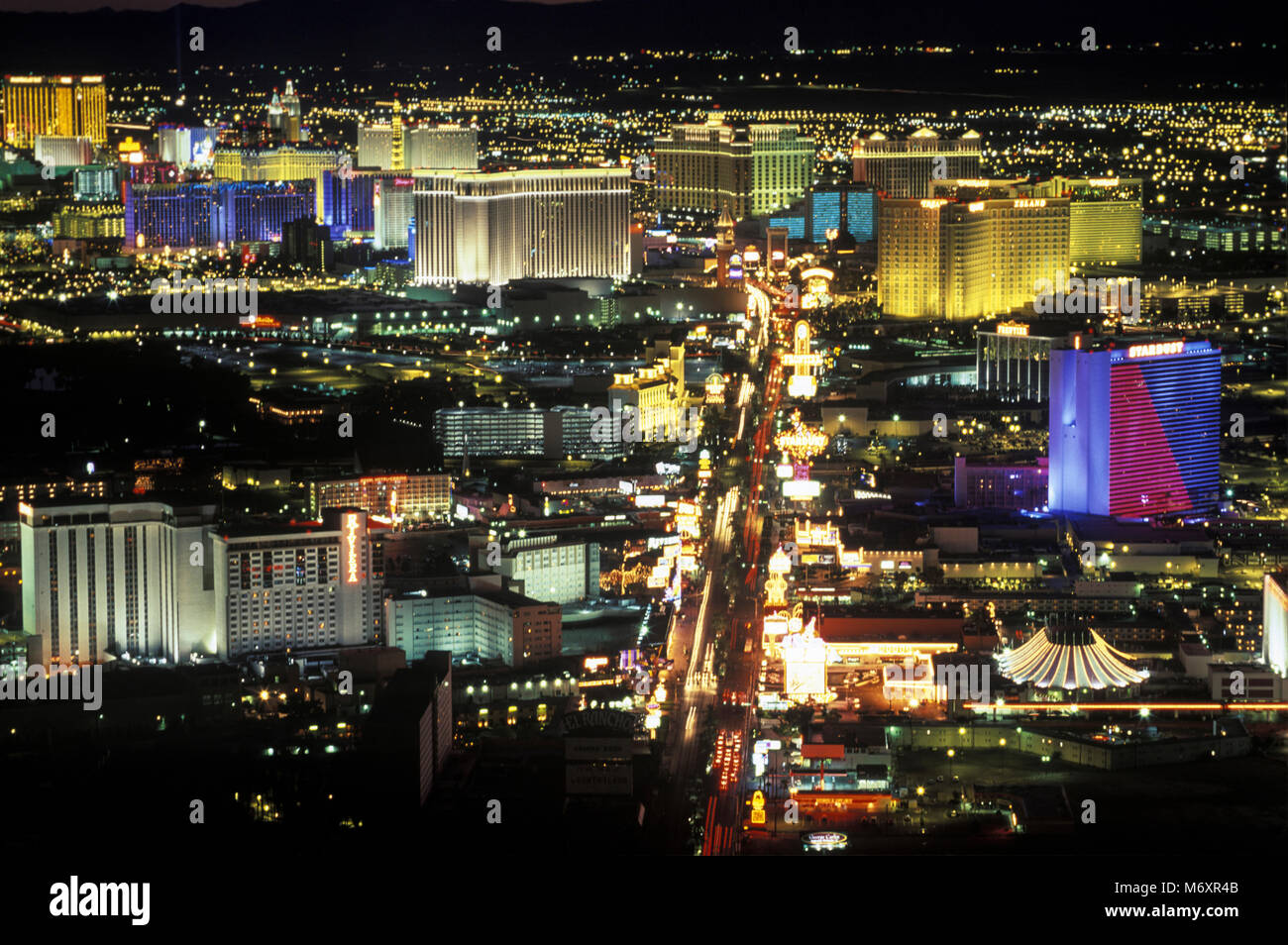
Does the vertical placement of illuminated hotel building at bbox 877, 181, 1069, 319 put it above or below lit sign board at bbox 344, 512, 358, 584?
above

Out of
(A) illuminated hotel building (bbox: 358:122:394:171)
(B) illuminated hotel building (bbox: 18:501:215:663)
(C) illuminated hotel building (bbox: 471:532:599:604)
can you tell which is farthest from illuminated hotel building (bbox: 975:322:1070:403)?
(A) illuminated hotel building (bbox: 358:122:394:171)

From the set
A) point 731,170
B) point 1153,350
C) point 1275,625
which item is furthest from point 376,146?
point 1275,625

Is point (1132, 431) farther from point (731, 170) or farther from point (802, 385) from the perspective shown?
point (731, 170)

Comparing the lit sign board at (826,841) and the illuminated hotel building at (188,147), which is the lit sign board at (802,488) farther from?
the illuminated hotel building at (188,147)

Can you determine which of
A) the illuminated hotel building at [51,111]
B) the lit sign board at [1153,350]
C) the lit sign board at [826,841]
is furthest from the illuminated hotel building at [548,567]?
the illuminated hotel building at [51,111]

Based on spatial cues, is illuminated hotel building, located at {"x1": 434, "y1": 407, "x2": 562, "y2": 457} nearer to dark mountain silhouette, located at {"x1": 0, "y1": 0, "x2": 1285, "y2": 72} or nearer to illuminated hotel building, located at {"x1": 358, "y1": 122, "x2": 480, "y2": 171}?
dark mountain silhouette, located at {"x1": 0, "y1": 0, "x2": 1285, "y2": 72}
